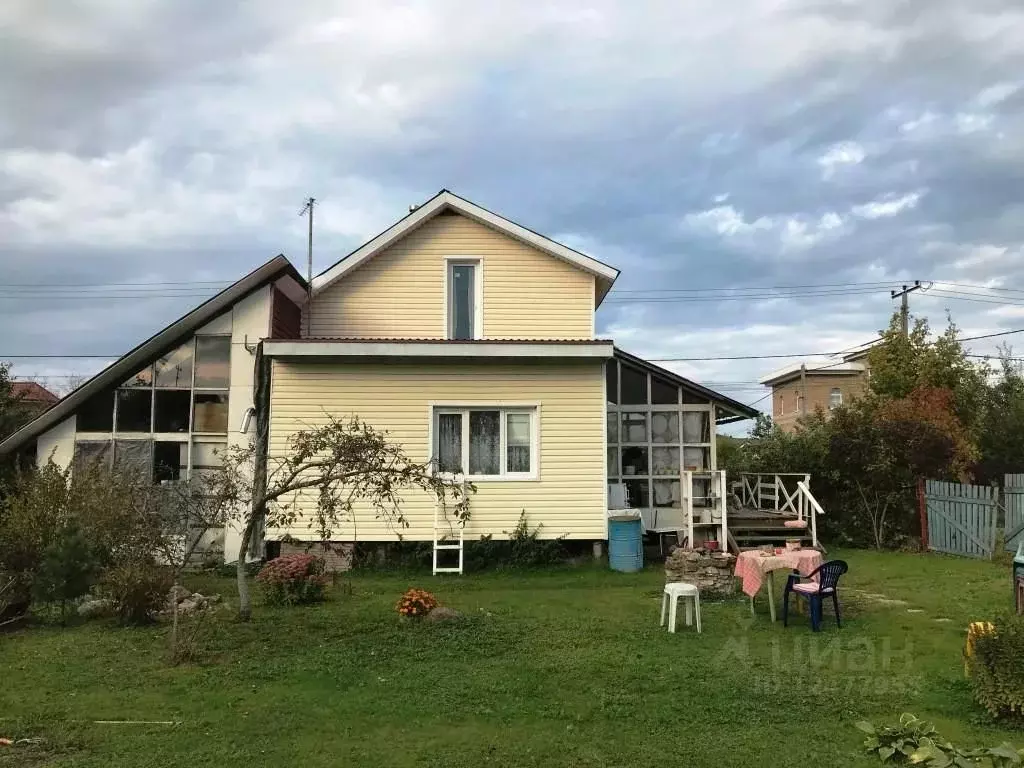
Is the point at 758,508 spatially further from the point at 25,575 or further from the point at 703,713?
the point at 25,575

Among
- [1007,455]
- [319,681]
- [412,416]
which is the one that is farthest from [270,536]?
[1007,455]

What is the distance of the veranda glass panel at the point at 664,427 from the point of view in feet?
53.7

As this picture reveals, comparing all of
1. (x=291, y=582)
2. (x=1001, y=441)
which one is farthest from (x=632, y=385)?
(x=1001, y=441)

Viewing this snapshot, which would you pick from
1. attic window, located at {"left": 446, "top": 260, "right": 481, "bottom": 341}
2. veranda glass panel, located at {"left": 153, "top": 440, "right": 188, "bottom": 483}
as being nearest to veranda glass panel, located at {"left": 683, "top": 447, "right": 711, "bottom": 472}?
attic window, located at {"left": 446, "top": 260, "right": 481, "bottom": 341}

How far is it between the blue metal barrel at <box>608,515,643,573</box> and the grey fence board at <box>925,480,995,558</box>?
732cm

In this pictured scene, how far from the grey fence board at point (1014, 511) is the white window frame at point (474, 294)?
1082 centimetres

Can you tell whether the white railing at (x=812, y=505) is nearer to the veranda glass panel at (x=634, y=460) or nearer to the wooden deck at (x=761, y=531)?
the wooden deck at (x=761, y=531)

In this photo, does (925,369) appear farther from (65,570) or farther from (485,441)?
(65,570)

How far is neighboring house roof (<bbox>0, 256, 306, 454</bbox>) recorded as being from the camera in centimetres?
1453

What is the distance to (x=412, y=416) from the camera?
14609mm

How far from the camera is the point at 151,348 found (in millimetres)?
14766

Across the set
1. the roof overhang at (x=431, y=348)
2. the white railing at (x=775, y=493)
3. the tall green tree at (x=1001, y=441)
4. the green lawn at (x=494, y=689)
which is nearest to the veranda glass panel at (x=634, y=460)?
the white railing at (x=775, y=493)

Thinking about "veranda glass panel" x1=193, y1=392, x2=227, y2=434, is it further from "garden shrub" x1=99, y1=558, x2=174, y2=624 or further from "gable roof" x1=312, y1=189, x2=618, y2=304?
"garden shrub" x1=99, y1=558, x2=174, y2=624

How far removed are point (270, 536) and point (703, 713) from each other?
10067mm
